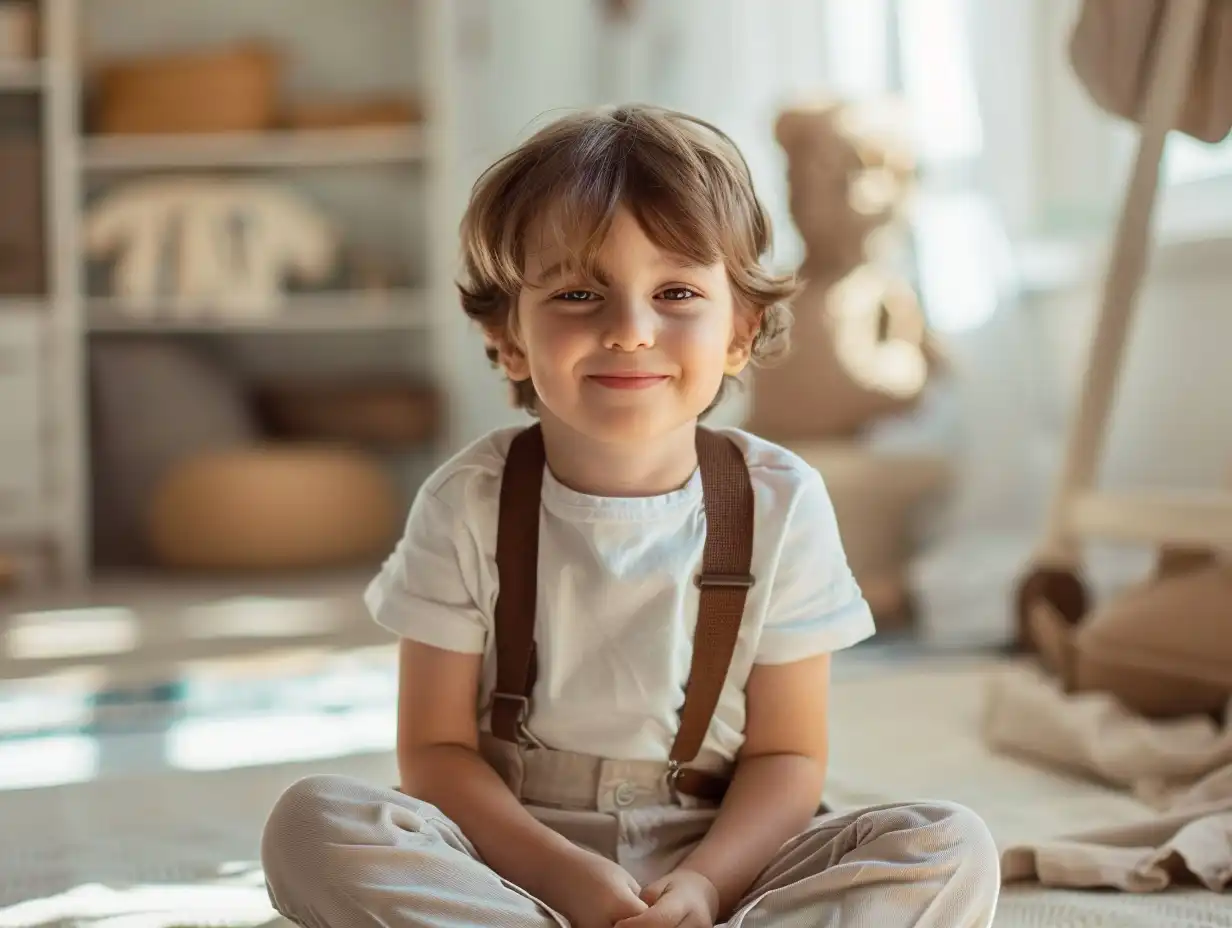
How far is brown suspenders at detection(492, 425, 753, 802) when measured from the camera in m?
0.84

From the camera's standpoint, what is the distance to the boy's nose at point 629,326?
789 mm

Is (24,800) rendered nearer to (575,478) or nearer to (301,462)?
(575,478)

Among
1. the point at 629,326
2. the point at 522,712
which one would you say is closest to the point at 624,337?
the point at 629,326

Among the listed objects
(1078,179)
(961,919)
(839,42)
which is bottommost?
(961,919)

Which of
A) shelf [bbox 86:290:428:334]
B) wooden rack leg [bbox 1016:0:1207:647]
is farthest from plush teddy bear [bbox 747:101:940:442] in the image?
shelf [bbox 86:290:428:334]

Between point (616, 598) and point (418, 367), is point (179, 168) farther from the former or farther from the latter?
point (616, 598)

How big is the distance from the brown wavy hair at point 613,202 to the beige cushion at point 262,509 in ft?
6.63

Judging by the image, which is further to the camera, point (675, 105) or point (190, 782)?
point (675, 105)

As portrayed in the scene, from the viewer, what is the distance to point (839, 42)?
2.56m

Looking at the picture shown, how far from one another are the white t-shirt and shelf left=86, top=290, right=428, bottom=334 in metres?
2.20

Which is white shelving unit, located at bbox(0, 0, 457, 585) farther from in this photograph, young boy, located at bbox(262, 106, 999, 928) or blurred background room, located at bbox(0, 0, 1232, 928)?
young boy, located at bbox(262, 106, 999, 928)

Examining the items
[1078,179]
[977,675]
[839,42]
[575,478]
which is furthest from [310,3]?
[575,478]

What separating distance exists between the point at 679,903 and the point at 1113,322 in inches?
40.6

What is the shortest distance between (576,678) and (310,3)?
277 centimetres
